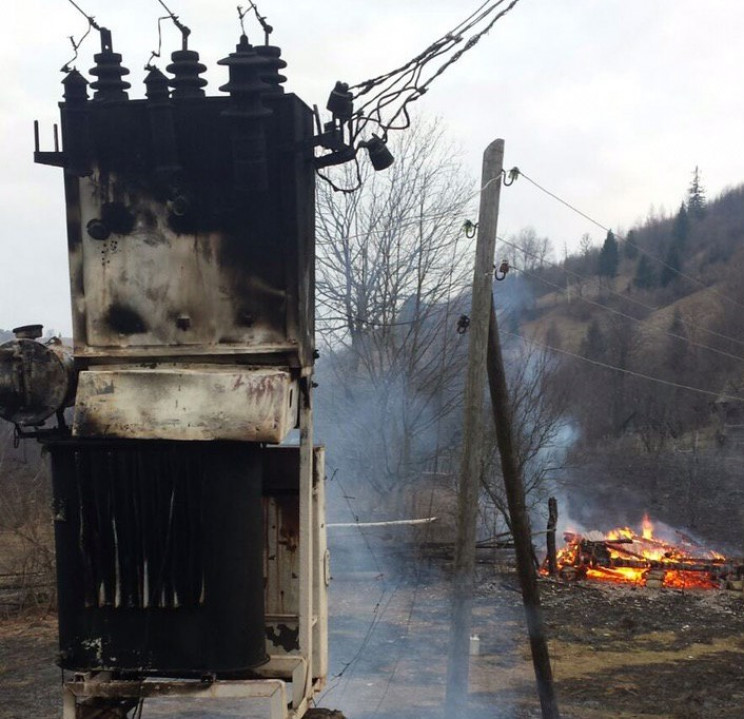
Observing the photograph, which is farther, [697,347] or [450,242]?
[697,347]

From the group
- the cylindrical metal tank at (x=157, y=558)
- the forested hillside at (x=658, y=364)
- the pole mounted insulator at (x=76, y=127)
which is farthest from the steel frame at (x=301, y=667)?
the forested hillside at (x=658, y=364)

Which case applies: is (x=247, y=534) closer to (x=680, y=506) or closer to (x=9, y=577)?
(x=9, y=577)

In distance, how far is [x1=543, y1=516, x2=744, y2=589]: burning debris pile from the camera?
15242 mm

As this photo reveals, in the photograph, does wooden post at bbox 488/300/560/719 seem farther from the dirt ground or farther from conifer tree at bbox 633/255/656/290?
conifer tree at bbox 633/255/656/290

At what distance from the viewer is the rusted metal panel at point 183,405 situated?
502 cm

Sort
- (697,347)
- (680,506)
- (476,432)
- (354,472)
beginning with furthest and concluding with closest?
(697,347) → (680,506) → (354,472) → (476,432)

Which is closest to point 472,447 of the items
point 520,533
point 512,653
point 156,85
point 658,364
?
point 520,533

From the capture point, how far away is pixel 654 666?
11.0 m

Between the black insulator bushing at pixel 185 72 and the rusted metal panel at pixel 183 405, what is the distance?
5.51ft

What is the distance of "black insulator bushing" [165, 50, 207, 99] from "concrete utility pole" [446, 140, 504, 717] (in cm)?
287

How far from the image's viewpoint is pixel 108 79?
5.41 m

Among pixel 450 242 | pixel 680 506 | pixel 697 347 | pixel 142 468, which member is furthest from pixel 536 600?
pixel 697 347

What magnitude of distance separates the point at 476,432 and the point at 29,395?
11.6 feet

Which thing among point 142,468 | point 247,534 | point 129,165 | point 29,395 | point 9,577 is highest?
point 129,165
